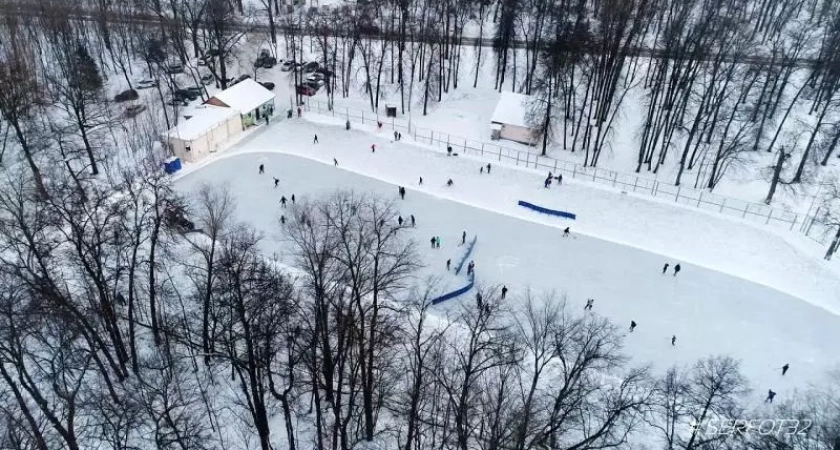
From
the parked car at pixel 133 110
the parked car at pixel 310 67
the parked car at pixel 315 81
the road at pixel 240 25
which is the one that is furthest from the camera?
the parked car at pixel 310 67

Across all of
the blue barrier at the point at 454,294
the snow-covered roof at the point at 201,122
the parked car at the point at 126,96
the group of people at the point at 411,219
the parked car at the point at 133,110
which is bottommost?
the blue barrier at the point at 454,294

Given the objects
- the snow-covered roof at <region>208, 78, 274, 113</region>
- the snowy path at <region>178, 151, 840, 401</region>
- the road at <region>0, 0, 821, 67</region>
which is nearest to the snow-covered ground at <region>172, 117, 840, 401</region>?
A: the snowy path at <region>178, 151, 840, 401</region>

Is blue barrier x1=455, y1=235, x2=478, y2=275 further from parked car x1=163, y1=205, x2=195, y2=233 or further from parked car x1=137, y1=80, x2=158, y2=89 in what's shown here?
parked car x1=137, y1=80, x2=158, y2=89

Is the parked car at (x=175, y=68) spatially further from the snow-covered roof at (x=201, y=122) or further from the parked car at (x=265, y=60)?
the snow-covered roof at (x=201, y=122)

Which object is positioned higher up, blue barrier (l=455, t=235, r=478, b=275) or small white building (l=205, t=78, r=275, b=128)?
small white building (l=205, t=78, r=275, b=128)

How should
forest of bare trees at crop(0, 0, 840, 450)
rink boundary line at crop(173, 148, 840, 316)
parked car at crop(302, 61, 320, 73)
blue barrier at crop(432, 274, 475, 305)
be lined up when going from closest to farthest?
1. forest of bare trees at crop(0, 0, 840, 450)
2. blue barrier at crop(432, 274, 475, 305)
3. rink boundary line at crop(173, 148, 840, 316)
4. parked car at crop(302, 61, 320, 73)

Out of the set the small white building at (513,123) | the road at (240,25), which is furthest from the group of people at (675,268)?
the road at (240,25)
